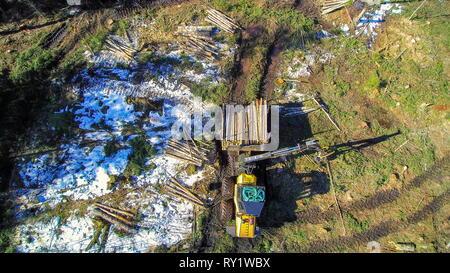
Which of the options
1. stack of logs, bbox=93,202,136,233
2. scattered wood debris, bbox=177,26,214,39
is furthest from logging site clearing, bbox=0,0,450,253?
scattered wood debris, bbox=177,26,214,39

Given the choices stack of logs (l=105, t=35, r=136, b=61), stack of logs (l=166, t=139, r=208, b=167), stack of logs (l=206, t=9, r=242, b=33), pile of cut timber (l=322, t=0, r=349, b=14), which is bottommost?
stack of logs (l=166, t=139, r=208, b=167)

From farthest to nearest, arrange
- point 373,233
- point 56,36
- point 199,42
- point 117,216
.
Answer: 1. point 56,36
2. point 199,42
3. point 373,233
4. point 117,216

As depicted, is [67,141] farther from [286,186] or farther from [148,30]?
[286,186]

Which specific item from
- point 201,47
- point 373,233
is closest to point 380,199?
point 373,233

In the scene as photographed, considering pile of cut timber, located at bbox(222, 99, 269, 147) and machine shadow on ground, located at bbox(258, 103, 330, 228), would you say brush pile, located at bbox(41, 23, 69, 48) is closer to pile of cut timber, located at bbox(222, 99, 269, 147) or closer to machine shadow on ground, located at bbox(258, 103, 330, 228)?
pile of cut timber, located at bbox(222, 99, 269, 147)

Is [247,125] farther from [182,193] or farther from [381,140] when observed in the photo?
[381,140]
